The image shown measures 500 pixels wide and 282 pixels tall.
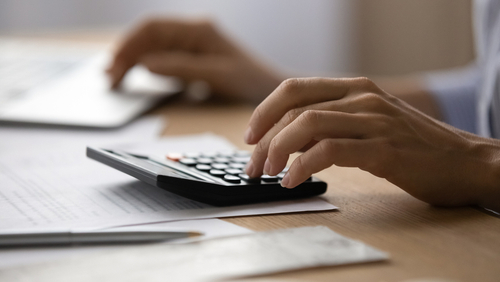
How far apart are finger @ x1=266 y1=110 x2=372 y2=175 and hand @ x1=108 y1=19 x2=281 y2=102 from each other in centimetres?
55

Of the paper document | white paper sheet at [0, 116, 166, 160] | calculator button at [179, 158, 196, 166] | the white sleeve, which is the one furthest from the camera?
the white sleeve

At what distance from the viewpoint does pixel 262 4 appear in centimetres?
249

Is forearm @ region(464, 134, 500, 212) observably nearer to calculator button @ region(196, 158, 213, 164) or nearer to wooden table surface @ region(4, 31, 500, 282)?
wooden table surface @ region(4, 31, 500, 282)

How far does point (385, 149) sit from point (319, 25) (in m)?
2.18

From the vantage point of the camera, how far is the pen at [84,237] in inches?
15.3

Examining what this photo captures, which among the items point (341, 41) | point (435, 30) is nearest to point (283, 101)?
point (435, 30)

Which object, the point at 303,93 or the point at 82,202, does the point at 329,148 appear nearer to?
the point at 303,93

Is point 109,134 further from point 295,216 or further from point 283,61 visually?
point 283,61

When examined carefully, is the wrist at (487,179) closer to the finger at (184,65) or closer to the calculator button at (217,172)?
the calculator button at (217,172)

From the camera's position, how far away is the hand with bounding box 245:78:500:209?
0.48 m

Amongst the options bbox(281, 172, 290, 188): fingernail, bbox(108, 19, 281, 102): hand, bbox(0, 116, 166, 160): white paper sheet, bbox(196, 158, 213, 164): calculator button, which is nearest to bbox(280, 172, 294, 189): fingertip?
bbox(281, 172, 290, 188): fingernail

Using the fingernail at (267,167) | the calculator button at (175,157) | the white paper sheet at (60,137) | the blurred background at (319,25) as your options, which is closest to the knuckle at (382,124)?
the fingernail at (267,167)

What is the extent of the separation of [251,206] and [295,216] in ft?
0.14

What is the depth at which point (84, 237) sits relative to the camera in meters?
0.40
